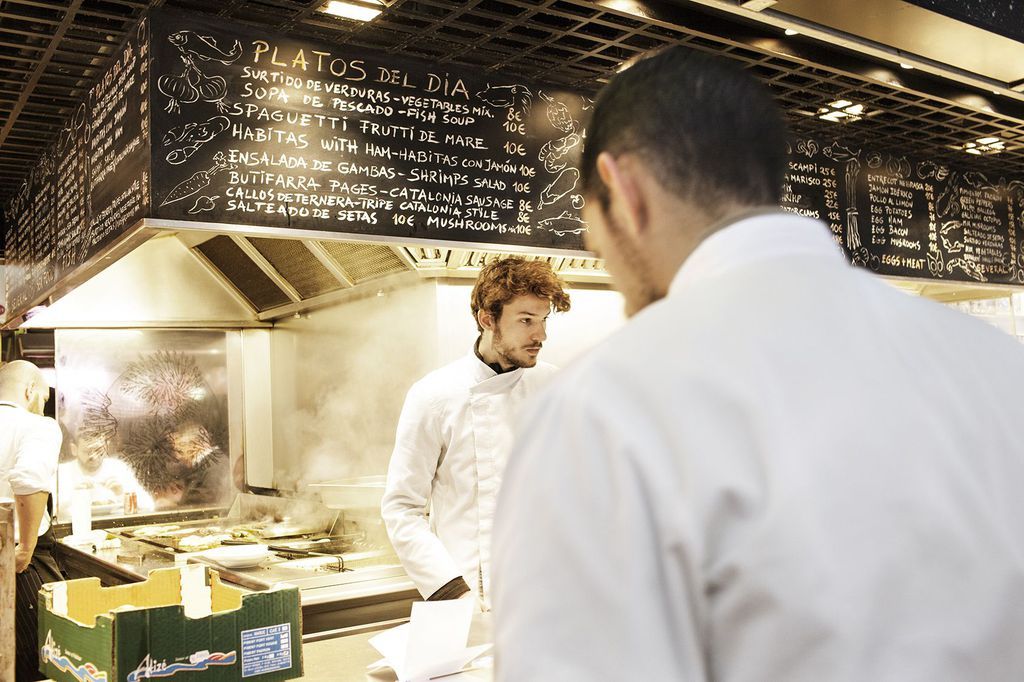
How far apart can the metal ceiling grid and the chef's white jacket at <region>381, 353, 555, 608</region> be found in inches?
45.0

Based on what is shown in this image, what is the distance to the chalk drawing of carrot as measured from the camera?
266 centimetres

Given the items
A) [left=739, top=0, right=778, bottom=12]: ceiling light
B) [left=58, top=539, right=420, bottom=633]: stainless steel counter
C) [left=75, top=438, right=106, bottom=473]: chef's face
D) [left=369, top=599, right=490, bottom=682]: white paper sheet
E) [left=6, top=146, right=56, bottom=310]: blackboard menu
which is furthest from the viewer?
[left=75, top=438, right=106, bottom=473]: chef's face

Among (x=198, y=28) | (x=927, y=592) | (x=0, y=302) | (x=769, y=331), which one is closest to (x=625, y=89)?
(x=769, y=331)

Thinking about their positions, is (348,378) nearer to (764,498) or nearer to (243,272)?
(243,272)

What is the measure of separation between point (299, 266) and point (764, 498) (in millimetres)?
4356

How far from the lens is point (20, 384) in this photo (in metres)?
4.62

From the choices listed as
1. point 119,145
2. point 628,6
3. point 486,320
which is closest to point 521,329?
point 486,320

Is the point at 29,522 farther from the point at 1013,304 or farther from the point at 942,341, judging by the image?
the point at 1013,304

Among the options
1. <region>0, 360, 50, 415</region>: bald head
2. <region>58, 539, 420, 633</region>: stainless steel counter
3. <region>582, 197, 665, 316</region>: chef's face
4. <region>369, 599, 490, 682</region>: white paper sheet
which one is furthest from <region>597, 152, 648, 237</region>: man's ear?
<region>0, 360, 50, 415</region>: bald head

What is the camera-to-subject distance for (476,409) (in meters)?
2.75

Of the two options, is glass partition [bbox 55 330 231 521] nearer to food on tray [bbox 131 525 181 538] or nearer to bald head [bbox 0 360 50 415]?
food on tray [bbox 131 525 181 538]

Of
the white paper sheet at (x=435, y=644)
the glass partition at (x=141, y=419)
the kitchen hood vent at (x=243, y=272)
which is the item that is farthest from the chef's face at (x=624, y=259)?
the glass partition at (x=141, y=419)

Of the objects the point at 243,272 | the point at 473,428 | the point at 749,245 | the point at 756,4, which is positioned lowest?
the point at 473,428

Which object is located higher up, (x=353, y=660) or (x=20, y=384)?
(x=20, y=384)
